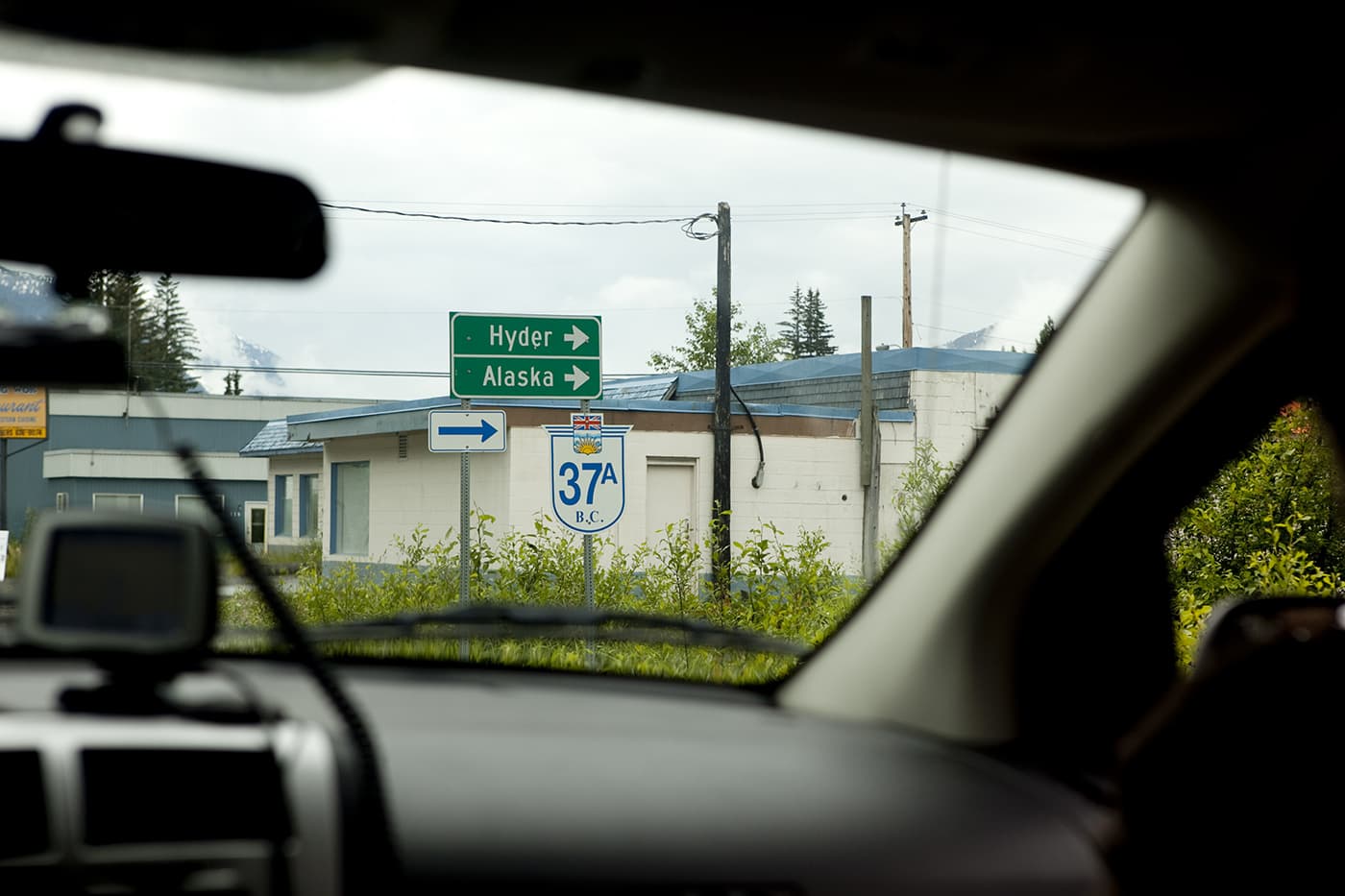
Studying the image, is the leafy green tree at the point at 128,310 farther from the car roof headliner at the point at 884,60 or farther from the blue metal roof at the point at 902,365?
the blue metal roof at the point at 902,365

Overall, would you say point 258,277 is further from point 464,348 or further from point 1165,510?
point 464,348

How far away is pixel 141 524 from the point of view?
1652 millimetres

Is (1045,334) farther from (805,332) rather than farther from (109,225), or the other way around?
(805,332)

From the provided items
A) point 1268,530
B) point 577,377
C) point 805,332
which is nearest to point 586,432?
point 577,377

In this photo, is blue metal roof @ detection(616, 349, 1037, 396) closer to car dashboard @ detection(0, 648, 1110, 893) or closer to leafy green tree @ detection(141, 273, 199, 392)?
car dashboard @ detection(0, 648, 1110, 893)

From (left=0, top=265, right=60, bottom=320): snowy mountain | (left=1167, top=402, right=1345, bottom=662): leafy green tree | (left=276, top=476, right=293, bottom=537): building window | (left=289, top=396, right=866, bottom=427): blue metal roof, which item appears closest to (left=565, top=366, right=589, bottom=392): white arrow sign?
(left=289, top=396, right=866, bottom=427): blue metal roof

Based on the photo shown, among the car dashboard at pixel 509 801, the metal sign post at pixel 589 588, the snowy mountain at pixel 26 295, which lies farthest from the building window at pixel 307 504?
the snowy mountain at pixel 26 295

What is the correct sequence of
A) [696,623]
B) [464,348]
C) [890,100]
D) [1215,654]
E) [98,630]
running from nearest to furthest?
[98,630] → [890,100] → [1215,654] → [696,623] → [464,348]

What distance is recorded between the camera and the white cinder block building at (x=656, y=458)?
2506 mm

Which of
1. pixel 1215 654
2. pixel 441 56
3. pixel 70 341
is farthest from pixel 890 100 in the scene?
pixel 70 341

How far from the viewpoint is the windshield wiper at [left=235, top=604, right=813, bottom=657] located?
89.0 inches

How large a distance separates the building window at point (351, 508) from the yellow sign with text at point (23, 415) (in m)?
0.77

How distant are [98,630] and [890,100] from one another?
1342 mm

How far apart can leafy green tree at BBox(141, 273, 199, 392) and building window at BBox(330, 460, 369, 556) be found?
749 mm
